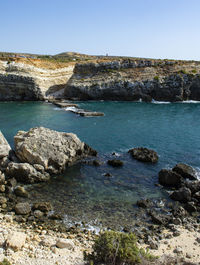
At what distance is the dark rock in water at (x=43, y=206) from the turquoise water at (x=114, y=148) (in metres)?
0.76

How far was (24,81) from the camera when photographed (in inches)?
3078

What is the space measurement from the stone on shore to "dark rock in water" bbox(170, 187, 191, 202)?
47.7 feet

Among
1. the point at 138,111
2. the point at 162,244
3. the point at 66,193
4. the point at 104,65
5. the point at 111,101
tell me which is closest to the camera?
the point at 162,244

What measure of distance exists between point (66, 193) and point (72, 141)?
29.5 ft

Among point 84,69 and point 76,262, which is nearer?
point 76,262

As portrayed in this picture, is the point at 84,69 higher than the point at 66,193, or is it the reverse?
the point at 84,69

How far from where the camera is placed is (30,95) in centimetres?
8138

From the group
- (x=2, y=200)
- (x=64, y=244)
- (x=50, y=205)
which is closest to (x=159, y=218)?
(x=64, y=244)

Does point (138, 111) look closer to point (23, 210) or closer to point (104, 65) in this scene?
point (104, 65)

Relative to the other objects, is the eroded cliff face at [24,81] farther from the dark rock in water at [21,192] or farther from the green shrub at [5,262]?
the green shrub at [5,262]

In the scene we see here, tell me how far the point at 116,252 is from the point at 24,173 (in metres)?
16.5

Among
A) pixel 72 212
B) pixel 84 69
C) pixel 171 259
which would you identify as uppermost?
pixel 84 69

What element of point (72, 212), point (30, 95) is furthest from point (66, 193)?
point (30, 95)

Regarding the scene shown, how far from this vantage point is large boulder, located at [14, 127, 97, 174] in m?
27.6
